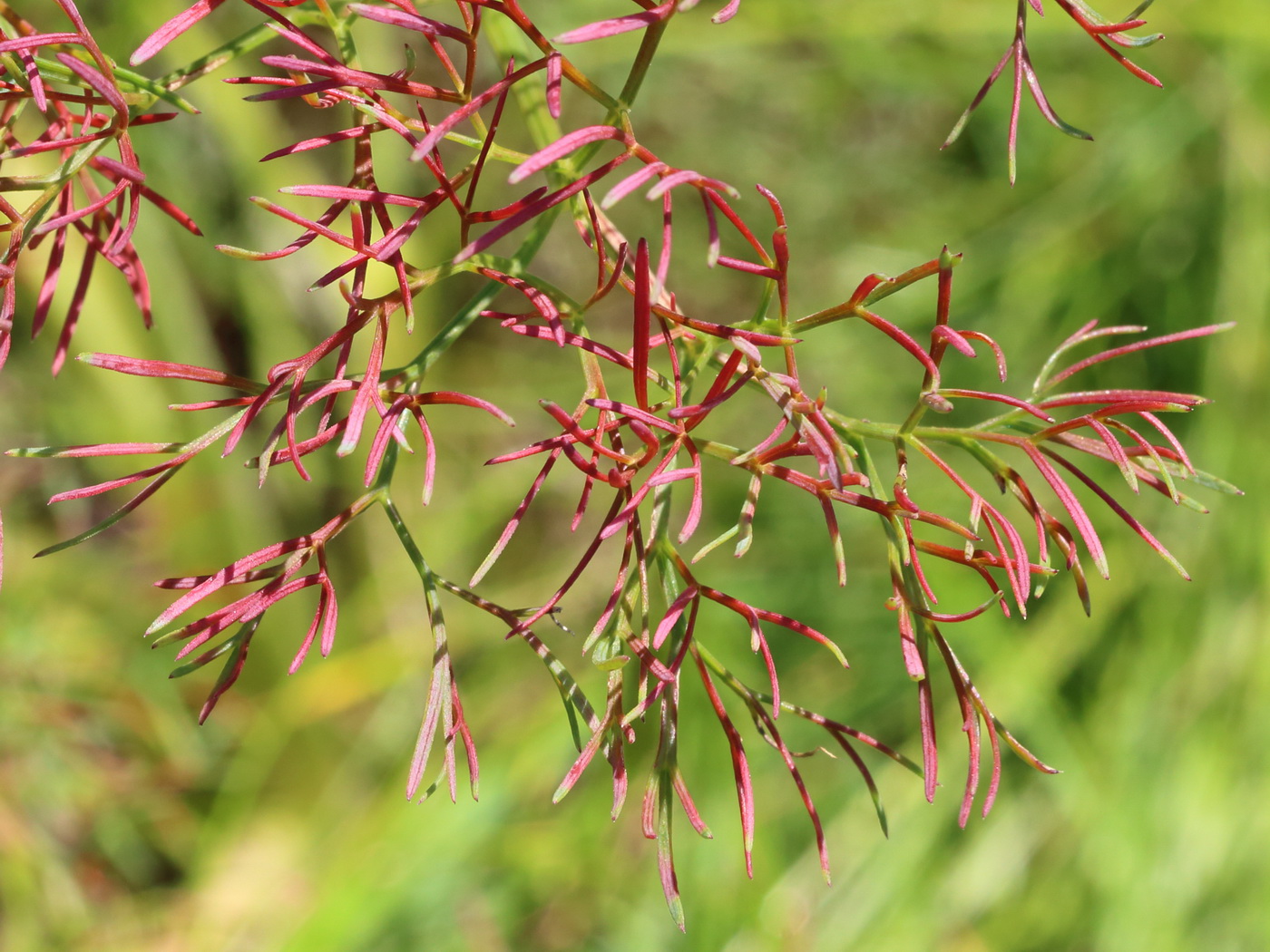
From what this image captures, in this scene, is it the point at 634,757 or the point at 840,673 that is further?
the point at 840,673

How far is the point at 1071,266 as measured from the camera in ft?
3.28

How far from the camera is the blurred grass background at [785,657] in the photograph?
0.87 metres

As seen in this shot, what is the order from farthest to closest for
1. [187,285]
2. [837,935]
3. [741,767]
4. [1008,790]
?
[187,285], [1008,790], [837,935], [741,767]

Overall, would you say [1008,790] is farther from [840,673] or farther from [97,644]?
[97,644]

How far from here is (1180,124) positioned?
0.96 metres

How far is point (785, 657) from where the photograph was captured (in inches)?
42.1

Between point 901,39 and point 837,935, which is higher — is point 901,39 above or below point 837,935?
above

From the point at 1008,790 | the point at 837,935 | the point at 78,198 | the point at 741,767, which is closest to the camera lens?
the point at 741,767

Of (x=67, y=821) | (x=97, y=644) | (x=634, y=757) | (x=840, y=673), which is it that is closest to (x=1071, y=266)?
(x=840, y=673)

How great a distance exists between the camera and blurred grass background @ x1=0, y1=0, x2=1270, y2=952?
0.87 m

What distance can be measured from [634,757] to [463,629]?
0.97ft

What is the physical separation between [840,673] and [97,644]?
752mm

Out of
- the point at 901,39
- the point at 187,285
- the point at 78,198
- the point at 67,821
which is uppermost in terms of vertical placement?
the point at 901,39

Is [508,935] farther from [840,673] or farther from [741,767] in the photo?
[741,767]
